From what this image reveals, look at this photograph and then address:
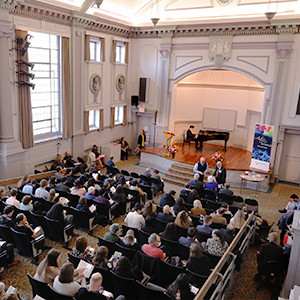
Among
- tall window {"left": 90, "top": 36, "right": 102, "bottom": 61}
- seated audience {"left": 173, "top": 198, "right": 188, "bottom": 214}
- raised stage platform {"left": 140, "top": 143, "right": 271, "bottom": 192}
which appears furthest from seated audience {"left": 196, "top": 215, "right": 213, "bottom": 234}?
tall window {"left": 90, "top": 36, "right": 102, "bottom": 61}

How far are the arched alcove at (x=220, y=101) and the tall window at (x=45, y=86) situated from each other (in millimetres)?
5850

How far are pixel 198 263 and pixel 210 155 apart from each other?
31.9 ft

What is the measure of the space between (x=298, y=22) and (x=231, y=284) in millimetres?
9967

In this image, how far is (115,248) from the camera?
17.6 ft

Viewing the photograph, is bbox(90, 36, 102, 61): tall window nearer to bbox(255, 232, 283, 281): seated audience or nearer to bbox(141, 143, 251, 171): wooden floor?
bbox(141, 143, 251, 171): wooden floor

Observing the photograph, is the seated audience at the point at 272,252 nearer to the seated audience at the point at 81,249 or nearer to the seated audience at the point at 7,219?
the seated audience at the point at 81,249

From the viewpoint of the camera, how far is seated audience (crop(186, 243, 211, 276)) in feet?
15.6

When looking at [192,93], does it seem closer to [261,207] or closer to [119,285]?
[261,207]

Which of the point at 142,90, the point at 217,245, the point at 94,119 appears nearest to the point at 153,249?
the point at 217,245

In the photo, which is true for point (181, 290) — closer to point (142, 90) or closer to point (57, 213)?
point (57, 213)

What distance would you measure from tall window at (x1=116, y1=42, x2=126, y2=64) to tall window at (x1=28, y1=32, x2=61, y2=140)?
4175mm

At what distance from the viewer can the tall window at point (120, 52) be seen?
15.0 m

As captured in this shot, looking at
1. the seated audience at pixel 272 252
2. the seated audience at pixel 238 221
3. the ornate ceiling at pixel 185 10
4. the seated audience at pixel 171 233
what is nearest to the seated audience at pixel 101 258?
the seated audience at pixel 171 233

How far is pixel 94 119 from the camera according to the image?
46.3 ft
